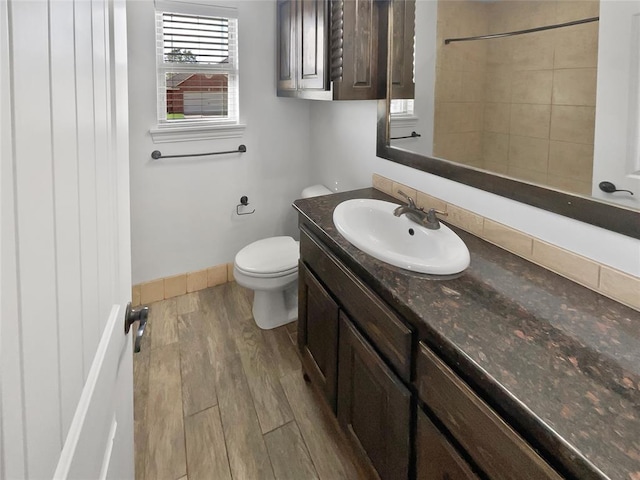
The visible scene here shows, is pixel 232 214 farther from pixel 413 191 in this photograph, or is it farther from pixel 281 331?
pixel 413 191

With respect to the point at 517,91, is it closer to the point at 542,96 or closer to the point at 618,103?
the point at 542,96

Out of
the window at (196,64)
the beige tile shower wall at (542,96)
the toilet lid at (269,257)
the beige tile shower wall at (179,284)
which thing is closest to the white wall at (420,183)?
the beige tile shower wall at (542,96)

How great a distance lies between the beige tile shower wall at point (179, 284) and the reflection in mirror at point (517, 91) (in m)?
1.78

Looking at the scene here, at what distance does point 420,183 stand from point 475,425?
4.01ft

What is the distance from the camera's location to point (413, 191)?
1.95 meters

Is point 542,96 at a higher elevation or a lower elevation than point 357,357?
higher

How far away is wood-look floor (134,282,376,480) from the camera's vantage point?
5.35 ft

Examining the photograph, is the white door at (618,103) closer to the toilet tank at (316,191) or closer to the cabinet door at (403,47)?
the cabinet door at (403,47)

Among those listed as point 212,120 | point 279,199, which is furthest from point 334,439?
point 212,120

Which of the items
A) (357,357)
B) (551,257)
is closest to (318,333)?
(357,357)

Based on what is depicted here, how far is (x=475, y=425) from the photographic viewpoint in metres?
0.87

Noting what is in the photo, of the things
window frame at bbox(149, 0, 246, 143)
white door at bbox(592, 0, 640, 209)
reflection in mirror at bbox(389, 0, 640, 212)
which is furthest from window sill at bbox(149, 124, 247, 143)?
white door at bbox(592, 0, 640, 209)

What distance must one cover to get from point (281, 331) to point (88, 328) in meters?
1.93

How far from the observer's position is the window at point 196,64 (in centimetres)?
258
